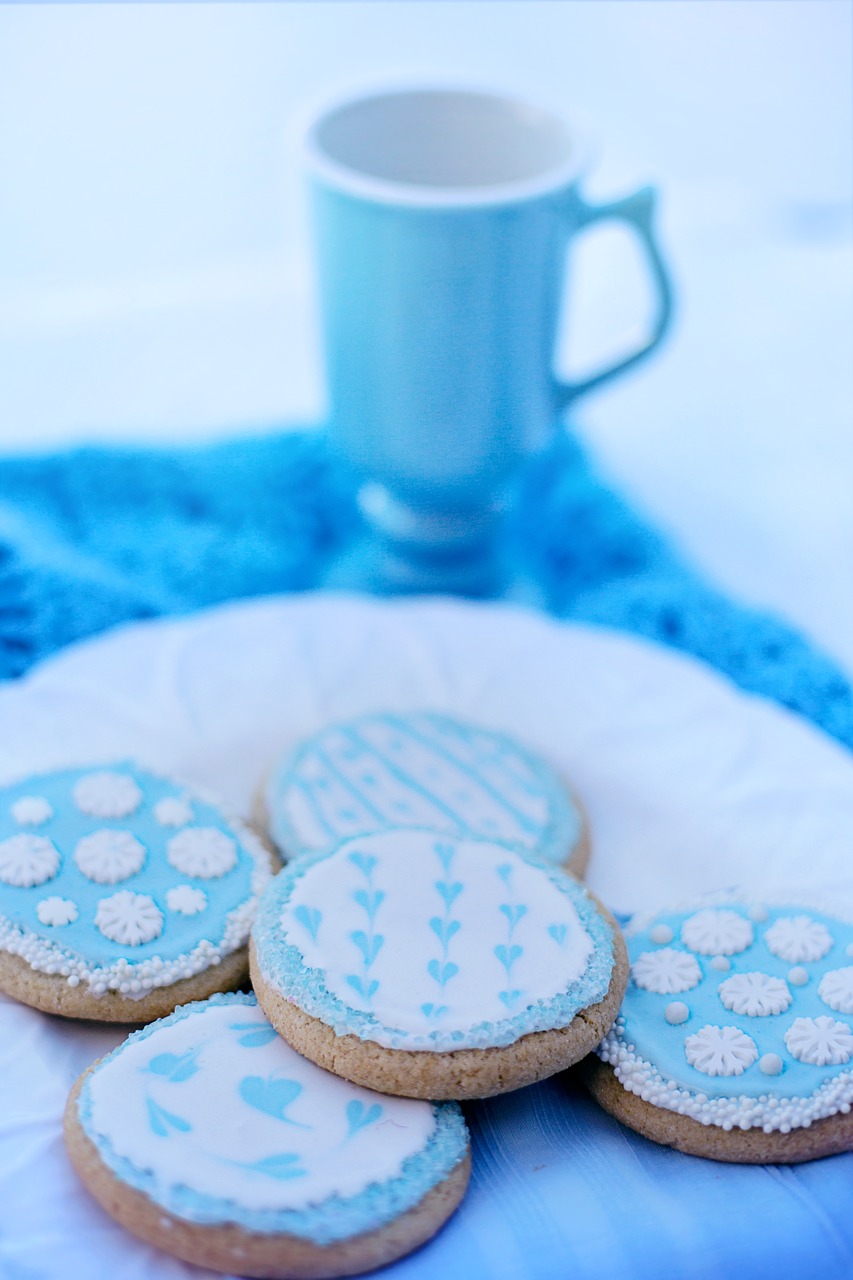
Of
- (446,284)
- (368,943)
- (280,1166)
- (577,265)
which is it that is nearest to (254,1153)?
(280,1166)

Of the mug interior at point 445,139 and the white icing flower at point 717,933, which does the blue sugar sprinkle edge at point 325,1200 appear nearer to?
the white icing flower at point 717,933

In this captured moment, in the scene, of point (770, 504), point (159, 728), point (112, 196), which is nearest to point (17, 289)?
point (112, 196)

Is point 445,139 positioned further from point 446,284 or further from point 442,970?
point 442,970

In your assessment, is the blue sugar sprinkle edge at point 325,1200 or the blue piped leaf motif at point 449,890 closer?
the blue sugar sprinkle edge at point 325,1200

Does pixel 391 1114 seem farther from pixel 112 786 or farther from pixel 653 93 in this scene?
pixel 653 93

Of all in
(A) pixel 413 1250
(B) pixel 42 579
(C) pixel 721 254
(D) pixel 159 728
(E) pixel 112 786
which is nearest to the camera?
(A) pixel 413 1250

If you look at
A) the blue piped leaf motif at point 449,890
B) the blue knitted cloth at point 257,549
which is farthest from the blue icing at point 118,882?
the blue knitted cloth at point 257,549
